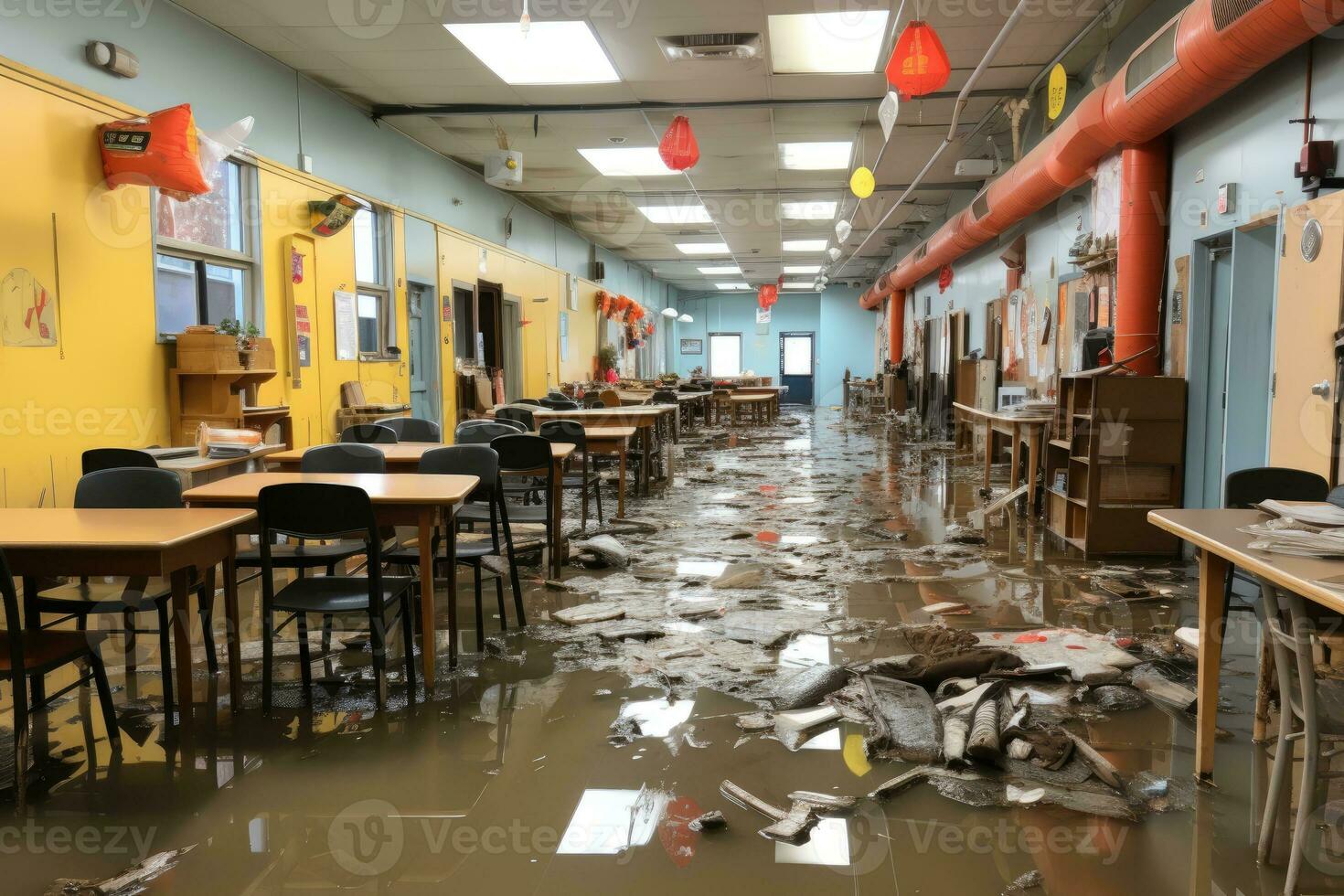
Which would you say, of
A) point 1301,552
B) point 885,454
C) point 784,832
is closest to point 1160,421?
point 1301,552

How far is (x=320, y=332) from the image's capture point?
8.06 m

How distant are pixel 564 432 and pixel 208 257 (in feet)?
9.50

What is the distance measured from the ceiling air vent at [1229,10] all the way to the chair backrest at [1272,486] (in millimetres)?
2250

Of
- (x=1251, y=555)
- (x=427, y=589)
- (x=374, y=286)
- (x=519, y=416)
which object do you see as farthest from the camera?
(x=374, y=286)

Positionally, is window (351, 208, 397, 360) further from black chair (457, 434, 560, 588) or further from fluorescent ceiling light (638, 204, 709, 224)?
fluorescent ceiling light (638, 204, 709, 224)

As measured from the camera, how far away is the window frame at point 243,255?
21.3 feet

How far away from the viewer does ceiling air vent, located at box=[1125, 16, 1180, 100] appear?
16.5 feet

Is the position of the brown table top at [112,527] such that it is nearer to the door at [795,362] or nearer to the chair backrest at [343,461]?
the chair backrest at [343,461]

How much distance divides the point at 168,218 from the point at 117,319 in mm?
966

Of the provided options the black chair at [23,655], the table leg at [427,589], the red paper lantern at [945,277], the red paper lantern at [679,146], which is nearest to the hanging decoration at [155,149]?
the red paper lantern at [679,146]

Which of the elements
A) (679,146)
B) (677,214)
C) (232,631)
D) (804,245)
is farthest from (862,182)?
(804,245)

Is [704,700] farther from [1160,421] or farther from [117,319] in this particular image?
[117,319]

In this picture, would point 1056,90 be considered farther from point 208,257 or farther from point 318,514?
point 208,257

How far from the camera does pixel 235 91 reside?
271 inches
